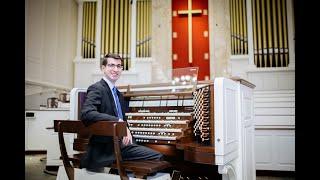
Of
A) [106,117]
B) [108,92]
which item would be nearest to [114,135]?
[106,117]

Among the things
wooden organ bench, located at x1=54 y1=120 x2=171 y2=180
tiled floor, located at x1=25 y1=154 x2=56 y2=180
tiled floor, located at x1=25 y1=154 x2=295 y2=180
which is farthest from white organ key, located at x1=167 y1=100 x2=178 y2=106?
tiled floor, located at x1=25 y1=154 x2=56 y2=180

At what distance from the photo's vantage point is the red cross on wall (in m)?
4.97

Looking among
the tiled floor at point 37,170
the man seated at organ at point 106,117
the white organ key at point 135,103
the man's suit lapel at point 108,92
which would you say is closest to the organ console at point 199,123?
the white organ key at point 135,103

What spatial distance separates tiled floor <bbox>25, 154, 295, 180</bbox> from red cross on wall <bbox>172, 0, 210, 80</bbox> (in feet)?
7.06

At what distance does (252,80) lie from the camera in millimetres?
4508

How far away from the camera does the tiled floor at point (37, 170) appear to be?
140 inches

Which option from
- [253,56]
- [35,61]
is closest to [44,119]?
[35,61]

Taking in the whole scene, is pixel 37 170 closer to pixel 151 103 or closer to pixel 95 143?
pixel 151 103

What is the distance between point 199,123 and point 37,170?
2.70 metres

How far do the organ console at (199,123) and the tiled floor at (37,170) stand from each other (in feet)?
3.65

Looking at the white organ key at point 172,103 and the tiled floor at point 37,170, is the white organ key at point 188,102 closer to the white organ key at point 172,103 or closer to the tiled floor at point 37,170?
the white organ key at point 172,103
